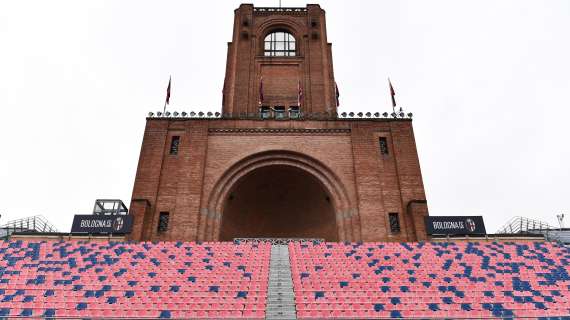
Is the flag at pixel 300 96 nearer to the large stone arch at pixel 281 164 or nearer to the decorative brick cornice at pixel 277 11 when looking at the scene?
the large stone arch at pixel 281 164

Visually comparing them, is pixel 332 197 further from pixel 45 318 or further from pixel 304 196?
pixel 45 318

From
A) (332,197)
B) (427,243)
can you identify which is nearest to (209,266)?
(332,197)

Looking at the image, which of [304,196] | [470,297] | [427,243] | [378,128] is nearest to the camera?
[470,297]

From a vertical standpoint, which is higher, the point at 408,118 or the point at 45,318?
the point at 408,118

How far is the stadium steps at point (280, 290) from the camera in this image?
1238cm

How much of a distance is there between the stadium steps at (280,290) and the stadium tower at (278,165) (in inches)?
206

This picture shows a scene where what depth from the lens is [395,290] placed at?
1461 centimetres

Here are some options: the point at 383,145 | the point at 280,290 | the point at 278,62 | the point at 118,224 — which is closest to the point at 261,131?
the point at 278,62

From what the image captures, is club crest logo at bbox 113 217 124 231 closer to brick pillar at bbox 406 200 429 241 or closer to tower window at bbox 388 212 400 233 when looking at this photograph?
tower window at bbox 388 212 400 233

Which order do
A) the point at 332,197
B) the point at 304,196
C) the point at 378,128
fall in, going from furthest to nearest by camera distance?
the point at 304,196, the point at 378,128, the point at 332,197

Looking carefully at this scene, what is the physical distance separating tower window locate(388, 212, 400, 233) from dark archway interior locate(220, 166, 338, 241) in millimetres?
3647

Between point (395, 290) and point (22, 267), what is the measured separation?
1503 centimetres

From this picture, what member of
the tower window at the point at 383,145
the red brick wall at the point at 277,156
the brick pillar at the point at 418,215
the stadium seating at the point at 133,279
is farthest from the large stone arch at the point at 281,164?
the tower window at the point at 383,145

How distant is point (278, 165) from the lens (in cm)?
2400
